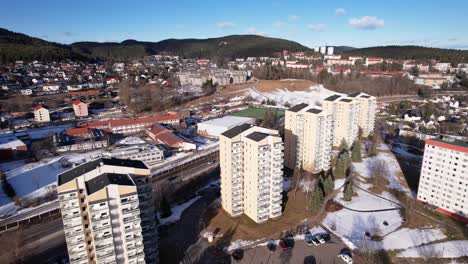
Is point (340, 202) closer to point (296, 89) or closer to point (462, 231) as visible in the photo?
point (462, 231)

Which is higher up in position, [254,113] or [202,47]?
[202,47]

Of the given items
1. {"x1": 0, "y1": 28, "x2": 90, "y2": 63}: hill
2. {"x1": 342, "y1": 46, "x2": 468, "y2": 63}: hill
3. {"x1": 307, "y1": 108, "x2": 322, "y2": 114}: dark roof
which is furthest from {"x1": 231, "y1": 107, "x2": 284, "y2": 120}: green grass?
{"x1": 342, "y1": 46, "x2": 468, "y2": 63}: hill

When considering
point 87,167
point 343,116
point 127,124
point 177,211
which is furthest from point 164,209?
point 343,116

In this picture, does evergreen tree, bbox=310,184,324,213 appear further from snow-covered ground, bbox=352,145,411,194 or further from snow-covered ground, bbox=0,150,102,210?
snow-covered ground, bbox=0,150,102,210

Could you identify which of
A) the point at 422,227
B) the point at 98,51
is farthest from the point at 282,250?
the point at 98,51

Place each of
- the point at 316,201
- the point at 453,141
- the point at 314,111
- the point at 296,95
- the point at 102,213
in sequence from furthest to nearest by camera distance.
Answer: the point at 296,95, the point at 314,111, the point at 316,201, the point at 453,141, the point at 102,213

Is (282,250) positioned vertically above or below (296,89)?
below

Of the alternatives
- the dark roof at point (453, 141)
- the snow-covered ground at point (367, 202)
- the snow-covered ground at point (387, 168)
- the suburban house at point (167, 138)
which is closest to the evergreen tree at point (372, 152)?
the snow-covered ground at point (387, 168)

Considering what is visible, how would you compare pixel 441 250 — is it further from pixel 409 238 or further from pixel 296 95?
pixel 296 95
